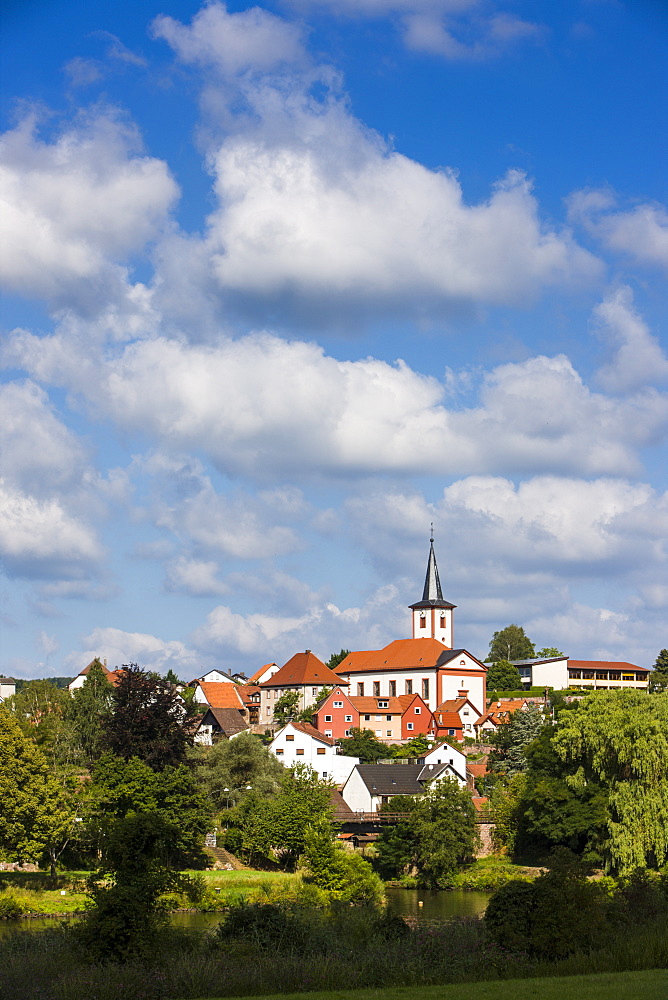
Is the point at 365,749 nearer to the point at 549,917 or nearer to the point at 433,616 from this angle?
the point at 433,616

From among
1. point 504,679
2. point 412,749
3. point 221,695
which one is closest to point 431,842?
point 412,749

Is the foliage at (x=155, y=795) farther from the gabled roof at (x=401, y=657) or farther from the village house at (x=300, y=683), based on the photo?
the gabled roof at (x=401, y=657)

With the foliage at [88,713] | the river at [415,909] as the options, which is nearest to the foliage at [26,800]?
the river at [415,909]

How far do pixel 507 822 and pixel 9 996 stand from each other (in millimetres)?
41825

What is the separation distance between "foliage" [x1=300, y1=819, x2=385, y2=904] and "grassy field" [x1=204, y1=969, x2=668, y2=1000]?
984 inches

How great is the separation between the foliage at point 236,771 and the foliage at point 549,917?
3437 cm

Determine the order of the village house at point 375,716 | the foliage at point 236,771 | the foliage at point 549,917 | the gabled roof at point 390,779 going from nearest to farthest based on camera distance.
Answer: the foliage at point 549,917 < the foliage at point 236,771 < the gabled roof at point 390,779 < the village house at point 375,716

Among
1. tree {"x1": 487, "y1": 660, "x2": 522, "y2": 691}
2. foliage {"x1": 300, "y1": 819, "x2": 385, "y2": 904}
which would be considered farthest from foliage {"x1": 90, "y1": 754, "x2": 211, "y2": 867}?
tree {"x1": 487, "y1": 660, "x2": 522, "y2": 691}

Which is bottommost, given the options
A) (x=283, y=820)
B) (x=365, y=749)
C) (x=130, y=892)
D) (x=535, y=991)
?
(x=535, y=991)

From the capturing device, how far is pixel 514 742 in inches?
2795

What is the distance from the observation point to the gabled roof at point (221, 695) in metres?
116

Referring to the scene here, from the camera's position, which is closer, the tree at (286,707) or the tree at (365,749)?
the tree at (365,749)

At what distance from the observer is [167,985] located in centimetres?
1695

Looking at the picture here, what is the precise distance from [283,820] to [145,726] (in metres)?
7.99
